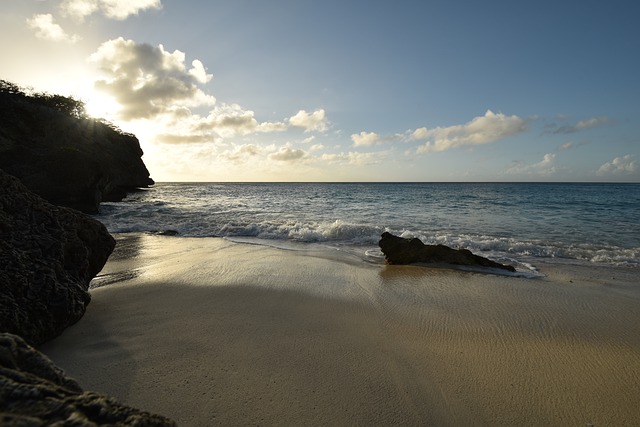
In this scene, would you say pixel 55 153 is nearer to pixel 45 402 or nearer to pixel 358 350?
pixel 358 350

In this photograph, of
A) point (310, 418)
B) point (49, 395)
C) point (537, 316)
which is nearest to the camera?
point (49, 395)

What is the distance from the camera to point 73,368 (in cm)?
332

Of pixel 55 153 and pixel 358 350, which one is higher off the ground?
pixel 55 153

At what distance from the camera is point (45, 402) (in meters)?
1.23

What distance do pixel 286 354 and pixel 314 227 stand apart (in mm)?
11313

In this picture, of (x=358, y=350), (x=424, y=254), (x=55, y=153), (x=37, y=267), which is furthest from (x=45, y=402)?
(x=55, y=153)

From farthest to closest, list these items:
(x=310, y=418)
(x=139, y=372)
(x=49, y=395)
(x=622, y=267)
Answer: (x=622, y=267) → (x=139, y=372) → (x=310, y=418) → (x=49, y=395)

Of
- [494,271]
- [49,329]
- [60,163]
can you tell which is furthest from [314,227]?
[60,163]

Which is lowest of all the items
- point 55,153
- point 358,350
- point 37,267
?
point 358,350

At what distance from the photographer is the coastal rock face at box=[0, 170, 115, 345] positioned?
3.47m

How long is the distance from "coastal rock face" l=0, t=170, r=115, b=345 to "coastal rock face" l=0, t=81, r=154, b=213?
1788 cm

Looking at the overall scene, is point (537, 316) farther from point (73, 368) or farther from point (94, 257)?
point (94, 257)

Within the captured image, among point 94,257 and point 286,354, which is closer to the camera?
point 286,354

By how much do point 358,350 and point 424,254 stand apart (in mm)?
5526
